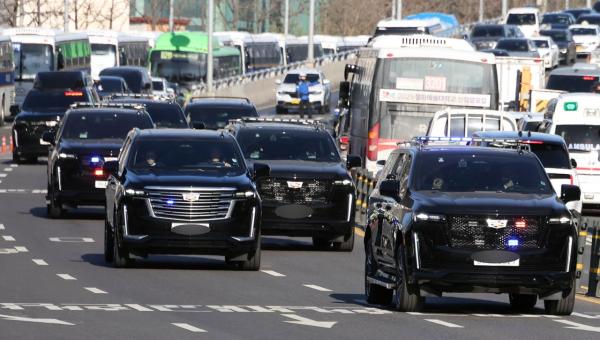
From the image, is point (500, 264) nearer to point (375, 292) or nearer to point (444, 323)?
point (444, 323)

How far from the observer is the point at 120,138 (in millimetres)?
31969

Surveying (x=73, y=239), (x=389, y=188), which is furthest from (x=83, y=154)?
(x=389, y=188)

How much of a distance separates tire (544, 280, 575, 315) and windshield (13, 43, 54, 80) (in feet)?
188

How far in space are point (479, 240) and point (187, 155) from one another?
6891mm

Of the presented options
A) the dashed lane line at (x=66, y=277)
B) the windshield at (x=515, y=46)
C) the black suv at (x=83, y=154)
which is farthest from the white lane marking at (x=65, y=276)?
the windshield at (x=515, y=46)

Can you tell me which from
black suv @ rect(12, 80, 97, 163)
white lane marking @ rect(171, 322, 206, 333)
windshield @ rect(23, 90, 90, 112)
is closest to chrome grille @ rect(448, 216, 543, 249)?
white lane marking @ rect(171, 322, 206, 333)

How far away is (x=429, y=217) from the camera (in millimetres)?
17250

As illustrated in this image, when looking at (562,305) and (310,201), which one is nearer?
(562,305)

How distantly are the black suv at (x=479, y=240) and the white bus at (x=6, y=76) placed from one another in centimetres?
5160

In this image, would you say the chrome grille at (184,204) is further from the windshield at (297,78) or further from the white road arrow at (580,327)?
the windshield at (297,78)

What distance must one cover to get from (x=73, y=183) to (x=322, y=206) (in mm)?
5933

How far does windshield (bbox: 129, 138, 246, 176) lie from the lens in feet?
75.7

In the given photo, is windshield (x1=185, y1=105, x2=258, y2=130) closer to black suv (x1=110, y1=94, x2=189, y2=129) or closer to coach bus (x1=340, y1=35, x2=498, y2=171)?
black suv (x1=110, y1=94, x2=189, y2=129)

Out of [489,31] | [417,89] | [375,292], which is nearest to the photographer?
[375,292]
